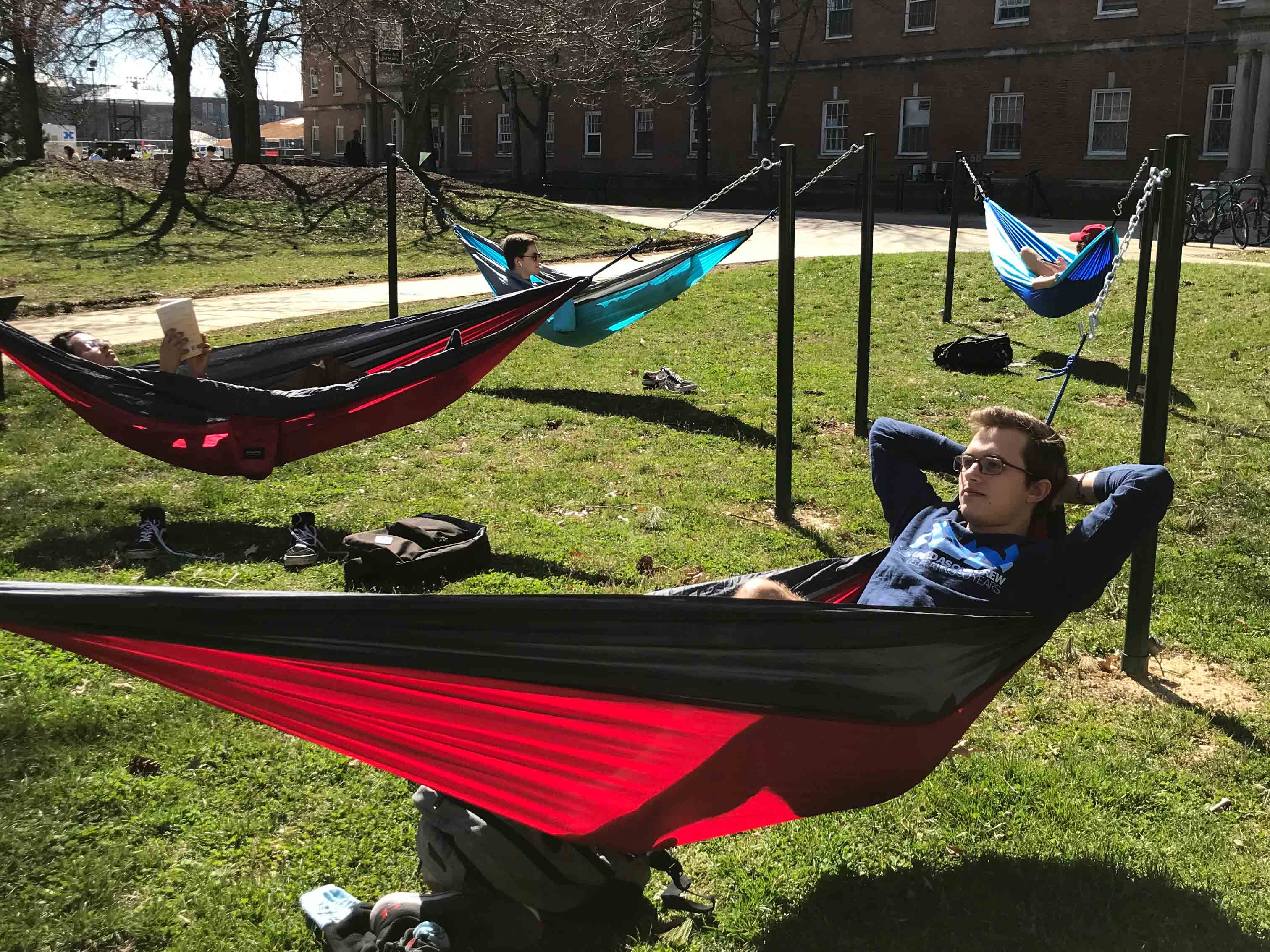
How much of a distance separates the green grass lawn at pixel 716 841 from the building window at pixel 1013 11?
65.1 ft

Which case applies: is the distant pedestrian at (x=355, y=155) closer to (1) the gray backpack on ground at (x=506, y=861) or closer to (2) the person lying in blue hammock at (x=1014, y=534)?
(2) the person lying in blue hammock at (x=1014, y=534)

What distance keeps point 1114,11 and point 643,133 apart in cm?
1343

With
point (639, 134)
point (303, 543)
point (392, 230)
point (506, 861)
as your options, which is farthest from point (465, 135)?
point (506, 861)

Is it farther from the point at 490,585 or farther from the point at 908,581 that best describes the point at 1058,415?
the point at 908,581

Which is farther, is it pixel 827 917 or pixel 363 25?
pixel 363 25

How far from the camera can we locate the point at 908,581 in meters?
2.74

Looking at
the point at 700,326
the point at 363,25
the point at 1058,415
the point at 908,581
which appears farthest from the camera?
the point at 363,25

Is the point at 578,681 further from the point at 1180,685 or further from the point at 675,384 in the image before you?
the point at 675,384

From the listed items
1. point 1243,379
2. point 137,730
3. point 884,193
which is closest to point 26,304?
point 137,730

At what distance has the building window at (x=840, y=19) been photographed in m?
28.2

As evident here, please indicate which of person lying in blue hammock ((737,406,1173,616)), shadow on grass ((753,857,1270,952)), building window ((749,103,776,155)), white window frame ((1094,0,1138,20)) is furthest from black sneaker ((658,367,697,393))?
building window ((749,103,776,155))

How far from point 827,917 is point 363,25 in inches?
702

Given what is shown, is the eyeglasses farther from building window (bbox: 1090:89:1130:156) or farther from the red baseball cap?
building window (bbox: 1090:89:1130:156)

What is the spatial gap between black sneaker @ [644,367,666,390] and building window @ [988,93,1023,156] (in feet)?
67.4
